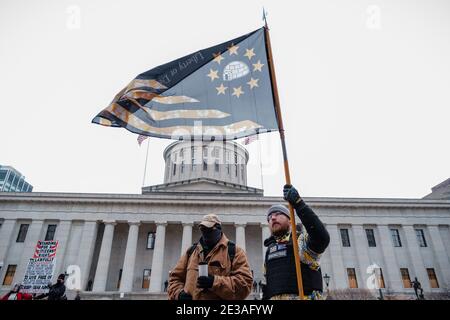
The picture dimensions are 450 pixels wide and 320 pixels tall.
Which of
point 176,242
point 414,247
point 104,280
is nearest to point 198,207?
point 176,242

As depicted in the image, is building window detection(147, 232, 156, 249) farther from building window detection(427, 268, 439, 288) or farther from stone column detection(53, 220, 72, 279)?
building window detection(427, 268, 439, 288)

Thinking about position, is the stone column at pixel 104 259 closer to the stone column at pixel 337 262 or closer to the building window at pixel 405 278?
the stone column at pixel 337 262

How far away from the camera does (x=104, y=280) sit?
93.7 ft

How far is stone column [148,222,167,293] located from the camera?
28.4 meters

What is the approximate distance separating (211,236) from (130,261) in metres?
28.8

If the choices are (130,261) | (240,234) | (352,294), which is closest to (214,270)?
(240,234)

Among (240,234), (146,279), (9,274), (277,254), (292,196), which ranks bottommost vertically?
(277,254)

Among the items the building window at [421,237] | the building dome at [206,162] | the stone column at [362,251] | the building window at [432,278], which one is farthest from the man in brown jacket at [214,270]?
the building dome at [206,162]

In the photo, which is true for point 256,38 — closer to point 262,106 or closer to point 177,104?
point 262,106

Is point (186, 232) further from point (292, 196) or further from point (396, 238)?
point (292, 196)

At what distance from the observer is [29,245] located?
100 ft

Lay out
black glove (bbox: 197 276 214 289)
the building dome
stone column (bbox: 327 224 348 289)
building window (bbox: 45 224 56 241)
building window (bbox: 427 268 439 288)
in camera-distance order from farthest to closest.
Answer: the building dome < building window (bbox: 45 224 56 241) < building window (bbox: 427 268 439 288) < stone column (bbox: 327 224 348 289) < black glove (bbox: 197 276 214 289)

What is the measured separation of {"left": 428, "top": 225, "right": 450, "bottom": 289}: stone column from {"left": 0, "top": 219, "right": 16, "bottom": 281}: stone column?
44953 mm

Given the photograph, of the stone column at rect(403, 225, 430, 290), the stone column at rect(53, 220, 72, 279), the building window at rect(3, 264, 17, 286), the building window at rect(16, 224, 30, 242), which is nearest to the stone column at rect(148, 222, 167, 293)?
the stone column at rect(53, 220, 72, 279)
